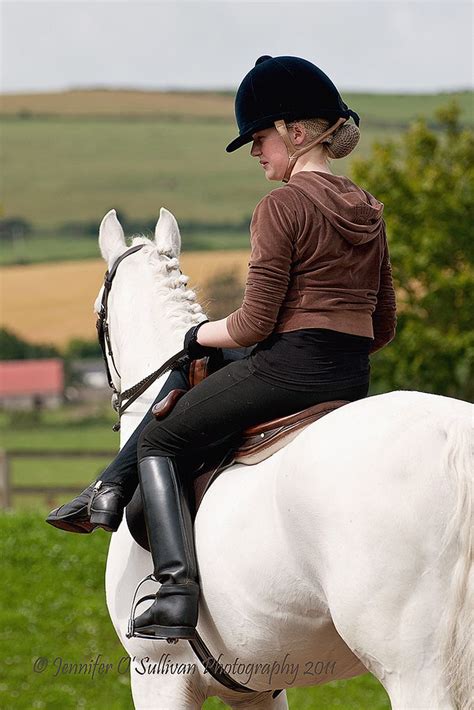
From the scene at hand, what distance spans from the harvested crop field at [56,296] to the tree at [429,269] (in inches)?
675

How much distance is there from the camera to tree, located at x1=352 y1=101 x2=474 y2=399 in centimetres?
2119

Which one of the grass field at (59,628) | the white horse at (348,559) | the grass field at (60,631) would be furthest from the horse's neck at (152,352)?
the grass field at (60,631)

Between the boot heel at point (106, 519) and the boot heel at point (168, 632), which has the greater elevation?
the boot heel at point (106, 519)

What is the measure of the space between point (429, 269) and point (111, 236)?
17.8m

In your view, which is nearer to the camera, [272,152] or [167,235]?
[272,152]

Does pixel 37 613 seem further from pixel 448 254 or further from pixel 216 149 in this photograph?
pixel 216 149

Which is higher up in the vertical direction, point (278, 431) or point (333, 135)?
point (333, 135)

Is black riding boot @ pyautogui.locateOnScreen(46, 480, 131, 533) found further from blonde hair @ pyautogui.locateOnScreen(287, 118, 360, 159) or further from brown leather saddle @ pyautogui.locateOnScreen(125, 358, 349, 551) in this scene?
blonde hair @ pyautogui.locateOnScreen(287, 118, 360, 159)

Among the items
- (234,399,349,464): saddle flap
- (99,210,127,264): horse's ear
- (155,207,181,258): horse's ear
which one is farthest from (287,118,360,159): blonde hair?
(99,210,127,264): horse's ear

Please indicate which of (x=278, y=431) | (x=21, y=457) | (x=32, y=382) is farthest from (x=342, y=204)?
(x=32, y=382)

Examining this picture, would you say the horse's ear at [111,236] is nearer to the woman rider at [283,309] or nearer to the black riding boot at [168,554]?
the woman rider at [283,309]

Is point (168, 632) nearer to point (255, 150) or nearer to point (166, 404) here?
point (166, 404)

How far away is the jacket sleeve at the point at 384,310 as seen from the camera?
4.01m

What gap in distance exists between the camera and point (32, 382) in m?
43.1
